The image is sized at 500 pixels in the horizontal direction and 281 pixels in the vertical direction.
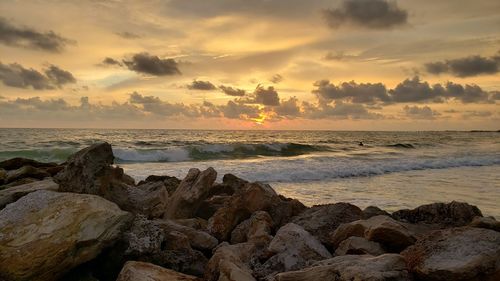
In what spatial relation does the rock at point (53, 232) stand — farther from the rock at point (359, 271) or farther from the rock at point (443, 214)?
the rock at point (443, 214)

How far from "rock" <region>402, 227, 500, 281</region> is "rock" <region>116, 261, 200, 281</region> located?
1977 mm

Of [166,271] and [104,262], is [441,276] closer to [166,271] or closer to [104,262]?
[166,271]

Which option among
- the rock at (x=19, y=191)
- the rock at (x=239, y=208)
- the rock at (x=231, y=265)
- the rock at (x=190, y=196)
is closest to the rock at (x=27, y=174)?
the rock at (x=19, y=191)

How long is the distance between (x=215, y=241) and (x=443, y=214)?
10.5ft

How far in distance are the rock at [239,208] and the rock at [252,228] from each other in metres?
0.16

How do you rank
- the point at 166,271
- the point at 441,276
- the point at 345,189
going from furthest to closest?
the point at 345,189, the point at 166,271, the point at 441,276

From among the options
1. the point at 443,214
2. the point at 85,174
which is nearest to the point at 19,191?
the point at 85,174

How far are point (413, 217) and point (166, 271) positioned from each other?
385 centimetres

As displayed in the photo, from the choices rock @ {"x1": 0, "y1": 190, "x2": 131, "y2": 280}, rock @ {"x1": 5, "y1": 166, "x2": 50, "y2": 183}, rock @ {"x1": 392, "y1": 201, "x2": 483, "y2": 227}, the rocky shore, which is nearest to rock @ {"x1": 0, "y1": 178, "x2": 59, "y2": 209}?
the rocky shore

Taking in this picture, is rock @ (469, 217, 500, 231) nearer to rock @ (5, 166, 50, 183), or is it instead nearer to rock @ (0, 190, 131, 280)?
rock @ (0, 190, 131, 280)

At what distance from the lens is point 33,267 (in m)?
3.90

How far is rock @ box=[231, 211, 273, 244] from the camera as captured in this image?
5768mm

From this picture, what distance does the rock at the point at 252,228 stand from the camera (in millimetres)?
5768

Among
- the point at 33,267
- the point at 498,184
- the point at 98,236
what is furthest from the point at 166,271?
the point at 498,184
